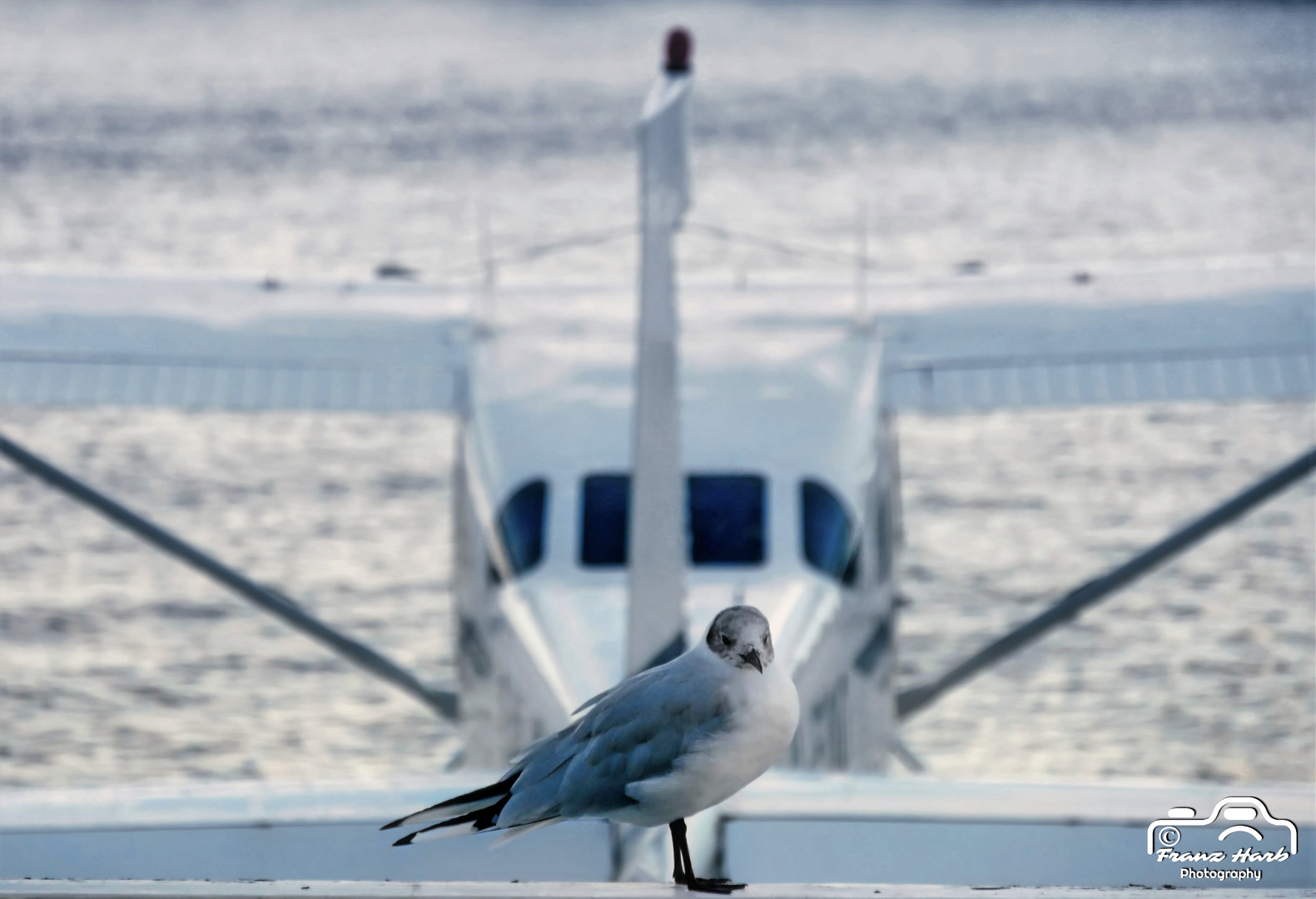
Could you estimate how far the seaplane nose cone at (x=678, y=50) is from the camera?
17.0 ft

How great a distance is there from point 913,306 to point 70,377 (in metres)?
3.67

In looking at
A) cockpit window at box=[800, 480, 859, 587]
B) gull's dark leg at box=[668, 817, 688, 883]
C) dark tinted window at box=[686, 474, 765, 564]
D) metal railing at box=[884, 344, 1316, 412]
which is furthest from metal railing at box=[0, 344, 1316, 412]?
gull's dark leg at box=[668, 817, 688, 883]

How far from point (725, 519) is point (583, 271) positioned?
682 inches

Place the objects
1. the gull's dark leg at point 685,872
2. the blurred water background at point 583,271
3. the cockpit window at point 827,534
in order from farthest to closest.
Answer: the blurred water background at point 583,271
the cockpit window at point 827,534
the gull's dark leg at point 685,872

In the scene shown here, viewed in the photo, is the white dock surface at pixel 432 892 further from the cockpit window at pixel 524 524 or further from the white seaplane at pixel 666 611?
the cockpit window at pixel 524 524

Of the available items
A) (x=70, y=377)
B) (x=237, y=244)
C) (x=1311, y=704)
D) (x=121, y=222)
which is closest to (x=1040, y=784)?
(x=70, y=377)

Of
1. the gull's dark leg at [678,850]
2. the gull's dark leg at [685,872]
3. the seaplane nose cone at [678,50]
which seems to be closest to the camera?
the gull's dark leg at [685,872]

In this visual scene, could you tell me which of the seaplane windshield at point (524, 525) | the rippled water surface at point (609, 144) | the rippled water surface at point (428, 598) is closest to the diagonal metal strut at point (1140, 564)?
the seaplane windshield at point (524, 525)

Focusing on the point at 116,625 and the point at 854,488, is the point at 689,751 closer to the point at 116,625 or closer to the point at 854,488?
the point at 854,488

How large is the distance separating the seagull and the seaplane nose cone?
8.96 feet

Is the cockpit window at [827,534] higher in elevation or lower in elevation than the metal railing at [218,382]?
lower

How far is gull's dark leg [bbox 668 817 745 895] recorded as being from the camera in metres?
2.72

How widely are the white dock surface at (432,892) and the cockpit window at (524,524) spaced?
12.4 feet

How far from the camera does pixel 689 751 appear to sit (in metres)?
2.64
